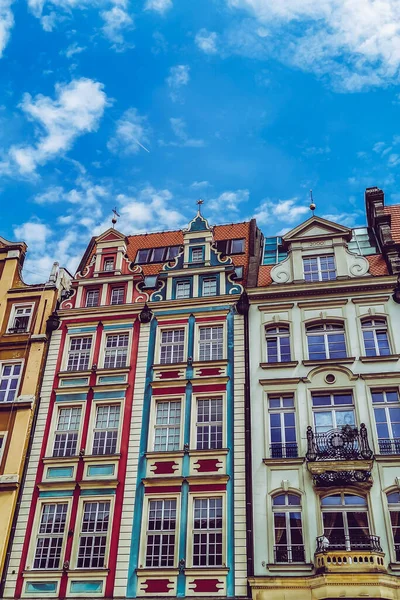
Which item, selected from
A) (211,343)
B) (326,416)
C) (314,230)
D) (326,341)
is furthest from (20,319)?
(326,416)

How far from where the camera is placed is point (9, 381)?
29625 millimetres

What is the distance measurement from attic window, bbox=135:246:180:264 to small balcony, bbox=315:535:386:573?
17.7 meters

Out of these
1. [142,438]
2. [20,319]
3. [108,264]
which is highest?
[108,264]

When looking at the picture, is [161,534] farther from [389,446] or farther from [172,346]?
[389,446]

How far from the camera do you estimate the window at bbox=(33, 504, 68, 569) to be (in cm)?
2462

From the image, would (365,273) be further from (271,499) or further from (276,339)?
(271,499)

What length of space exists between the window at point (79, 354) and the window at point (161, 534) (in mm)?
7661

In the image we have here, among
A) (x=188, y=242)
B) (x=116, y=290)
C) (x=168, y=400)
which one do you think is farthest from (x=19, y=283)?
(x=168, y=400)

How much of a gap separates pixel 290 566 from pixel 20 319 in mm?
Answer: 17664

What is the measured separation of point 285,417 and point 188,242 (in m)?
11.0

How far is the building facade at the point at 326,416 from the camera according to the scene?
22.2 m

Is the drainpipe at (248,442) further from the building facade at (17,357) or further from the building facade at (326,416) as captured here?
the building facade at (17,357)

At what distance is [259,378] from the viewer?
88.3ft

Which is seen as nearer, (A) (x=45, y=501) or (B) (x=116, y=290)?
(A) (x=45, y=501)
